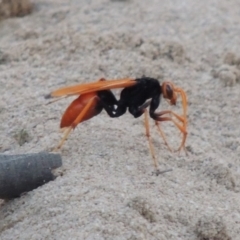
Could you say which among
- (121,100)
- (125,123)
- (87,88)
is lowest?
(125,123)

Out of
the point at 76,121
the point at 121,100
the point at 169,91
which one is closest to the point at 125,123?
the point at 121,100

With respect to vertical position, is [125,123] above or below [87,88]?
below

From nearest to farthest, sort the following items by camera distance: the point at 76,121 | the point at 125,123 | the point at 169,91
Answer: the point at 76,121, the point at 169,91, the point at 125,123

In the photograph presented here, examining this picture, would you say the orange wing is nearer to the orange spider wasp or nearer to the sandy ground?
the orange spider wasp

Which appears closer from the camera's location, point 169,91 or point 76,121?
point 76,121

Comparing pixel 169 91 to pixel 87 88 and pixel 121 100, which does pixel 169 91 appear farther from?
pixel 87 88

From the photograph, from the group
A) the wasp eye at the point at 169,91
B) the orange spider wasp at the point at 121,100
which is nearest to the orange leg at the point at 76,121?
the orange spider wasp at the point at 121,100

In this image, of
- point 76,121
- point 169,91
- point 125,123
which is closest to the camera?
point 76,121

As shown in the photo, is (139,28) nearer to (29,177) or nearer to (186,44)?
(186,44)
